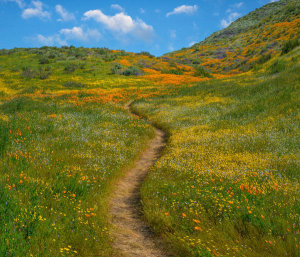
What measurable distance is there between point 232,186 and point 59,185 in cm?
470

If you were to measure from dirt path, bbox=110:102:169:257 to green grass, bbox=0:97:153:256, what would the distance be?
31 cm

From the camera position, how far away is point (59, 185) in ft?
19.7

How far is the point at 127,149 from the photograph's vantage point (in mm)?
10797

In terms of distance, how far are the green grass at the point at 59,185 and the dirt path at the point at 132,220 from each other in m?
0.31

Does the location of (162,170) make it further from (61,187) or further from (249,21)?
(249,21)

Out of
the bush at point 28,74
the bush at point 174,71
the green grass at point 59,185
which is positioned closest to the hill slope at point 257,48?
the bush at point 174,71

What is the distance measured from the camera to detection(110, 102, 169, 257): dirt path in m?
4.70

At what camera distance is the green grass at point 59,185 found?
407cm

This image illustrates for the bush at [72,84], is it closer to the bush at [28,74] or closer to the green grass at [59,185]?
the bush at [28,74]

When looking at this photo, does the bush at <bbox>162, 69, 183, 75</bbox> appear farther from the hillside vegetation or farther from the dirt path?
the dirt path

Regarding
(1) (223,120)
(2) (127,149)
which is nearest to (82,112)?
(2) (127,149)

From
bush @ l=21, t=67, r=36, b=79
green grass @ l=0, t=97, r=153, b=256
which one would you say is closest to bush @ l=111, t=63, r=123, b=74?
bush @ l=21, t=67, r=36, b=79

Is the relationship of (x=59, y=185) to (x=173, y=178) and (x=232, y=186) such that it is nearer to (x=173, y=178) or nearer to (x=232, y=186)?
(x=173, y=178)

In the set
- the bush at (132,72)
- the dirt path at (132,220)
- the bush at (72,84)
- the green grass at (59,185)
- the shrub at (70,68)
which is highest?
the shrub at (70,68)
